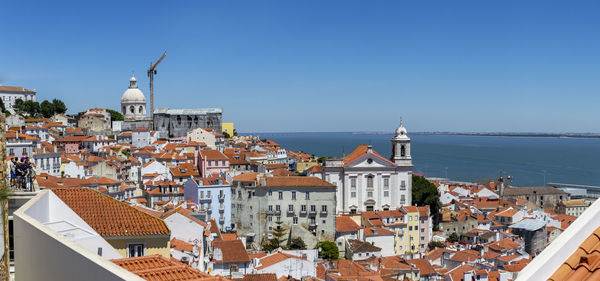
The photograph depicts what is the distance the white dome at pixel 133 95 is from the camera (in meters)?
59.9

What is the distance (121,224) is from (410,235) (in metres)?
24.5

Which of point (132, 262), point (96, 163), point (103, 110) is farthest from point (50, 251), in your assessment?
point (103, 110)

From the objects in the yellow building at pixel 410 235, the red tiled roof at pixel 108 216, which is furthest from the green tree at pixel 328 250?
the red tiled roof at pixel 108 216

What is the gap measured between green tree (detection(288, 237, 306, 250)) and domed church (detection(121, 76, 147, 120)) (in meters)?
38.1

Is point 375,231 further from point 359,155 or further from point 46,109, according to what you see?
point 46,109

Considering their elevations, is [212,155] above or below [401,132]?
below

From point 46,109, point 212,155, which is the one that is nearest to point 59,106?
point 46,109

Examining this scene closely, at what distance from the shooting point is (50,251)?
3.84m

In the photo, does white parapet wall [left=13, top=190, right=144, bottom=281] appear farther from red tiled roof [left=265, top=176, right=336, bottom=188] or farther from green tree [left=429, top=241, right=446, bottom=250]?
green tree [left=429, top=241, right=446, bottom=250]

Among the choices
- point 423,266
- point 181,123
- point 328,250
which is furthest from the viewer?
point 181,123

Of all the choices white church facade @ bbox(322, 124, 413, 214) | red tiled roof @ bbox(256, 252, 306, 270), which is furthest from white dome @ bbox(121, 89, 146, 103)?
red tiled roof @ bbox(256, 252, 306, 270)

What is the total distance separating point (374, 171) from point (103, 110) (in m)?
38.3

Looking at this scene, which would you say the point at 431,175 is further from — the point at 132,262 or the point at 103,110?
the point at 132,262

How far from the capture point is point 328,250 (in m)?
26.1
